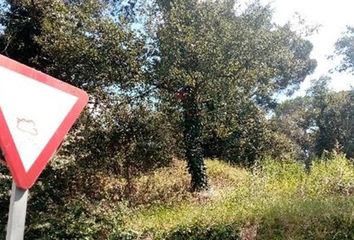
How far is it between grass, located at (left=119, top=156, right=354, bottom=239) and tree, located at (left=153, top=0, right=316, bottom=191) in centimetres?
210

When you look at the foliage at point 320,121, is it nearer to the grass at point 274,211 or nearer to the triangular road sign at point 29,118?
the grass at point 274,211

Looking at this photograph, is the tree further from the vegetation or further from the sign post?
the sign post

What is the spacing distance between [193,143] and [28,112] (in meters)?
10.1

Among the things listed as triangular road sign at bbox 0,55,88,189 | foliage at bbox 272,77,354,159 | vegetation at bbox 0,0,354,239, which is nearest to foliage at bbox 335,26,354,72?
foliage at bbox 272,77,354,159

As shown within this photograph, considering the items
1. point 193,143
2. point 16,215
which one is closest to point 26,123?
point 16,215

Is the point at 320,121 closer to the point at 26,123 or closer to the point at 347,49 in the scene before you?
the point at 347,49

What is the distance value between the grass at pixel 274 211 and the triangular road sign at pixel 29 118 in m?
4.02

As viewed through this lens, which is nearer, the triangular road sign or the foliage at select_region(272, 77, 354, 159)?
the triangular road sign

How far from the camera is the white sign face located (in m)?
1.90

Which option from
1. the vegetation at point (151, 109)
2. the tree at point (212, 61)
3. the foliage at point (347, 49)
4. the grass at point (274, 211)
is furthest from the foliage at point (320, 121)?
the grass at point (274, 211)

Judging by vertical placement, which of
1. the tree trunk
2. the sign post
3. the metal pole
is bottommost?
the tree trunk

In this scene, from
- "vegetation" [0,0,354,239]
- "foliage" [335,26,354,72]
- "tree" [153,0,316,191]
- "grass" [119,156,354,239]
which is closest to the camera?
"grass" [119,156,354,239]

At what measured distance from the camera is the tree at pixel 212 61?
10570mm

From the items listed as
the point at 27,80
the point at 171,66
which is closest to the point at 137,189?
the point at 171,66
